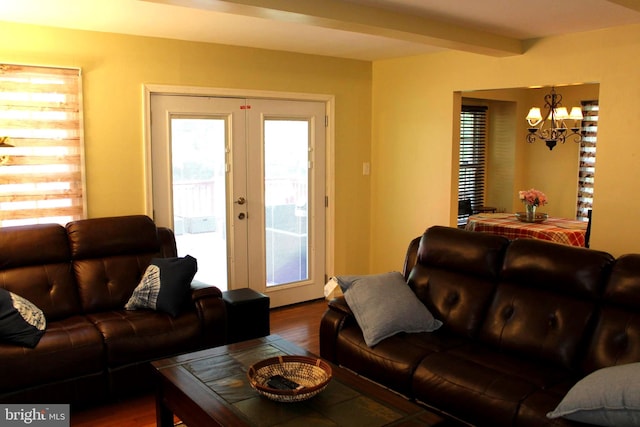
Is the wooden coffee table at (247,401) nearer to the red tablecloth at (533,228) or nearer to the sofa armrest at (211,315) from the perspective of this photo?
the sofa armrest at (211,315)

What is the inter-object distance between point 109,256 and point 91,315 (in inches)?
18.4

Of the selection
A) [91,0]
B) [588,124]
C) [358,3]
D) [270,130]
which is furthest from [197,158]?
[588,124]

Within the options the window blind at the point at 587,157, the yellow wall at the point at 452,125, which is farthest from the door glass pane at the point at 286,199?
the window blind at the point at 587,157

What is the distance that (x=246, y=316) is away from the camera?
408cm

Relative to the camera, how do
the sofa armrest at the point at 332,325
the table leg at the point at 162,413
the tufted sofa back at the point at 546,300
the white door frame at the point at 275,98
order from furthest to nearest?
the white door frame at the point at 275,98 → the sofa armrest at the point at 332,325 → the tufted sofa back at the point at 546,300 → the table leg at the point at 162,413

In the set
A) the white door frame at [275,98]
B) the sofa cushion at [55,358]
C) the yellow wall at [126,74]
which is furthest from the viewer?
the white door frame at [275,98]

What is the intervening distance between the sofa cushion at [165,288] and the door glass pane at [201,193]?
0.93m

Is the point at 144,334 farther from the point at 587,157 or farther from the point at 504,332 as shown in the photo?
the point at 587,157

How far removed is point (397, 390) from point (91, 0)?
277 cm

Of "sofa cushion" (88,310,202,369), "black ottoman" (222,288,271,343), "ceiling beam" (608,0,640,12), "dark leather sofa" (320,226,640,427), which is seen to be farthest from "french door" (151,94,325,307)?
"ceiling beam" (608,0,640,12)

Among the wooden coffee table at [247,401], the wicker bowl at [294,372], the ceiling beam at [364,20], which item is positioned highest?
the ceiling beam at [364,20]

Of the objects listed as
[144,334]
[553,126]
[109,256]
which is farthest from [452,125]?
[144,334]

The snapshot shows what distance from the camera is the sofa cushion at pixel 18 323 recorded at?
3.10 m

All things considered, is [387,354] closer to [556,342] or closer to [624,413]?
[556,342]
